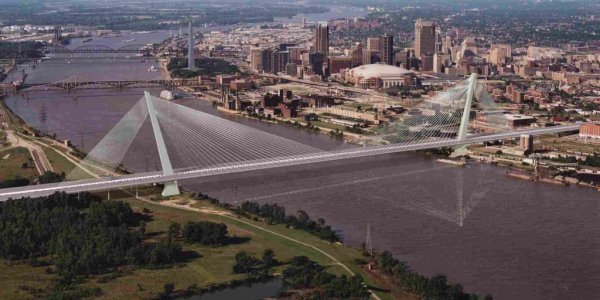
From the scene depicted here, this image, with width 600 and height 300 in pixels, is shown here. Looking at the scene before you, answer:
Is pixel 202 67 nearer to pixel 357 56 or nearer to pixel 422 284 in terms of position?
pixel 357 56

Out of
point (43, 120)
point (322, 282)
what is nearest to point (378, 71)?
point (43, 120)

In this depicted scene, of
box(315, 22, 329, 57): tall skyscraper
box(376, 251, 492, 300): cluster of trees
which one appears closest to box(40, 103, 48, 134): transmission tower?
box(376, 251, 492, 300): cluster of trees

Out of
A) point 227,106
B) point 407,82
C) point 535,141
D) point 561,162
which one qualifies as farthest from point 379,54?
point 561,162

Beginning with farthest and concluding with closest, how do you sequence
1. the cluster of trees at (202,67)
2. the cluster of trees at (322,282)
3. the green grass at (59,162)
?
the cluster of trees at (202,67), the green grass at (59,162), the cluster of trees at (322,282)

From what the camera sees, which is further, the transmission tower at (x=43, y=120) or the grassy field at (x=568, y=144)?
the transmission tower at (x=43, y=120)

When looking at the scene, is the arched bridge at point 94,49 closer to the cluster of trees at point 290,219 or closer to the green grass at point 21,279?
the cluster of trees at point 290,219

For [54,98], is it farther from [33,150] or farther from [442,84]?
[442,84]

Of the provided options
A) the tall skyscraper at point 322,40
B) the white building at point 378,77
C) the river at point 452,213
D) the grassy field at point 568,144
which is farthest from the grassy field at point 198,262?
A: the tall skyscraper at point 322,40
